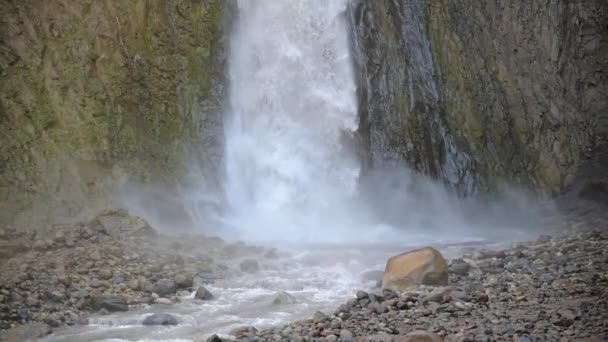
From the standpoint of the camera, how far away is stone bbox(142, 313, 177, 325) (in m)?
8.65

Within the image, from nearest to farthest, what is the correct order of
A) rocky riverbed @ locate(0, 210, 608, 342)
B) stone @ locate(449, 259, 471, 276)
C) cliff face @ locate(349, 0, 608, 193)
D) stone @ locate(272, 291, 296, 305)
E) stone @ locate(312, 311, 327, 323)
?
rocky riverbed @ locate(0, 210, 608, 342) → stone @ locate(312, 311, 327, 323) → stone @ locate(272, 291, 296, 305) → stone @ locate(449, 259, 471, 276) → cliff face @ locate(349, 0, 608, 193)

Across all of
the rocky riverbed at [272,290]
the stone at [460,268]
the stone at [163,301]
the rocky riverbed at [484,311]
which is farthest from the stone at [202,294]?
the stone at [460,268]

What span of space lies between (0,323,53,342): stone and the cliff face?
12.5 meters

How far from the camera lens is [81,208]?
1380 centimetres

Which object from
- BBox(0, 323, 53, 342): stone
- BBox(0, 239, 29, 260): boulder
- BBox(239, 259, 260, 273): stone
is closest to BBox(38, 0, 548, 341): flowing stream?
BBox(239, 259, 260, 273): stone

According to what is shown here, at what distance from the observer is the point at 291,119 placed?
19188mm

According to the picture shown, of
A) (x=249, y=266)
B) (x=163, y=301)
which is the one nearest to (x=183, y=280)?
(x=163, y=301)

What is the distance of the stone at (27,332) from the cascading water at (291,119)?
357 inches

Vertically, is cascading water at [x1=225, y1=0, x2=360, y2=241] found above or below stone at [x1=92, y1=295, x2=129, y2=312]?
above

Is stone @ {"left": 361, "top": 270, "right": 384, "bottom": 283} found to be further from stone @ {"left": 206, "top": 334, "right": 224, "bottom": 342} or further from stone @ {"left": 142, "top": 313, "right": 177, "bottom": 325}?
stone @ {"left": 206, "top": 334, "right": 224, "bottom": 342}

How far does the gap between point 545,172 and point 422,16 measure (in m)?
5.65

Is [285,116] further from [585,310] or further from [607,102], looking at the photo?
[585,310]

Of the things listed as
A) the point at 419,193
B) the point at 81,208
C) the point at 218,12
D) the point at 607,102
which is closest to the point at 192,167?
the point at 81,208

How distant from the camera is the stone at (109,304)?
9.28m
